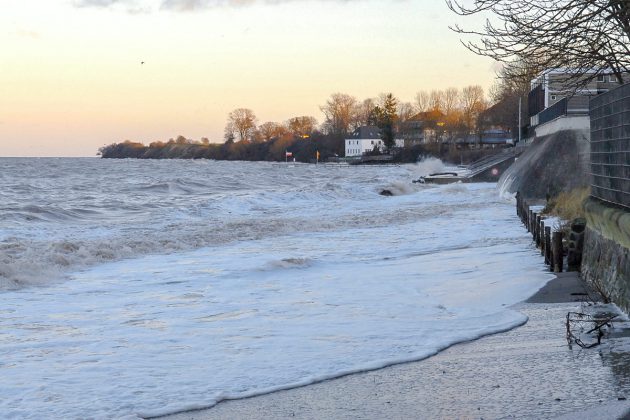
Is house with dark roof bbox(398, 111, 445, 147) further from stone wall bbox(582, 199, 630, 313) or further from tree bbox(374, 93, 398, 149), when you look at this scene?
stone wall bbox(582, 199, 630, 313)

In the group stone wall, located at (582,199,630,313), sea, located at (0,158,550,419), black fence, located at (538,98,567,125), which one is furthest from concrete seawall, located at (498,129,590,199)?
stone wall, located at (582,199,630,313)

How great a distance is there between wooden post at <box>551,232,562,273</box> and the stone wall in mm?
1048

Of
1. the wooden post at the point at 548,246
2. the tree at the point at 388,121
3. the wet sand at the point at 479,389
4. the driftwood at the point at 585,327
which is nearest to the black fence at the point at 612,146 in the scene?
the driftwood at the point at 585,327

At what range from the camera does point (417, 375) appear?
7574 millimetres

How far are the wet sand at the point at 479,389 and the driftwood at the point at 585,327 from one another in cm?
11

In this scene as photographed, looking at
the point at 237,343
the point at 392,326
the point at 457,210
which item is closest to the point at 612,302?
the point at 392,326

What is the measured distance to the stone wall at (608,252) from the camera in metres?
9.32

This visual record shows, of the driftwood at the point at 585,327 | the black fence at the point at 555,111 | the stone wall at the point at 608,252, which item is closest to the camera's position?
the driftwood at the point at 585,327

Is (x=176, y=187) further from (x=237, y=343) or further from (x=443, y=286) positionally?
(x=237, y=343)

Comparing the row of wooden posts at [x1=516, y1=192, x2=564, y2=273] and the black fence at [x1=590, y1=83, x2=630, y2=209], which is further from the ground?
the black fence at [x1=590, y1=83, x2=630, y2=209]

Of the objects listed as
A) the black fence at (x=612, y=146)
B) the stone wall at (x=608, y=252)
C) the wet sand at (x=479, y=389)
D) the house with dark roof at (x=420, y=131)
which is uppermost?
the house with dark roof at (x=420, y=131)

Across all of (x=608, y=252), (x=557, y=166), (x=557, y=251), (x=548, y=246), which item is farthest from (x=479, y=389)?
(x=557, y=166)

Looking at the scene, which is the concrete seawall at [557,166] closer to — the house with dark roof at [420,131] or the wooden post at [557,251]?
the wooden post at [557,251]

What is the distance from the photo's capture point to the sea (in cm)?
762
